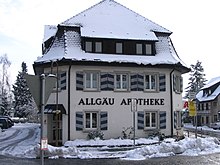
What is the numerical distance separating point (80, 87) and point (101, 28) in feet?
18.5

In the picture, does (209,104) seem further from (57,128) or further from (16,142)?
(16,142)

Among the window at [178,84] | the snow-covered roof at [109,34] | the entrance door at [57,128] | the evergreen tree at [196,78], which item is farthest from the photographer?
the evergreen tree at [196,78]

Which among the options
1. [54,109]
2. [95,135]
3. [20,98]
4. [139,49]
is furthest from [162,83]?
[20,98]

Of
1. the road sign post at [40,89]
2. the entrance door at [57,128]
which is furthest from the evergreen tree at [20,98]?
the road sign post at [40,89]

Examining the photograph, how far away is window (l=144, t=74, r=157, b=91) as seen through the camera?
90.2 ft

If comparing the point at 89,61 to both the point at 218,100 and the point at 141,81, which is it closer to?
the point at 141,81

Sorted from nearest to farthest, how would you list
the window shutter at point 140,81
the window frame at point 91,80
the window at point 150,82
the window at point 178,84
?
the window frame at point 91,80, the window shutter at point 140,81, the window at point 150,82, the window at point 178,84

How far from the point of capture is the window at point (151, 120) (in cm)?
2732

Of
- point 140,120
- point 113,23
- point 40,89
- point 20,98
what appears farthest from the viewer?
point 20,98

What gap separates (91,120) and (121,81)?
3.69m

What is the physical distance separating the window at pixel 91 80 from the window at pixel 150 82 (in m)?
3.97

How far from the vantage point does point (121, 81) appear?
26797 mm

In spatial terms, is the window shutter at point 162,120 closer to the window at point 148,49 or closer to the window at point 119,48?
the window at point 148,49

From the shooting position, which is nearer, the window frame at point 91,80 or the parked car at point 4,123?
the window frame at point 91,80
